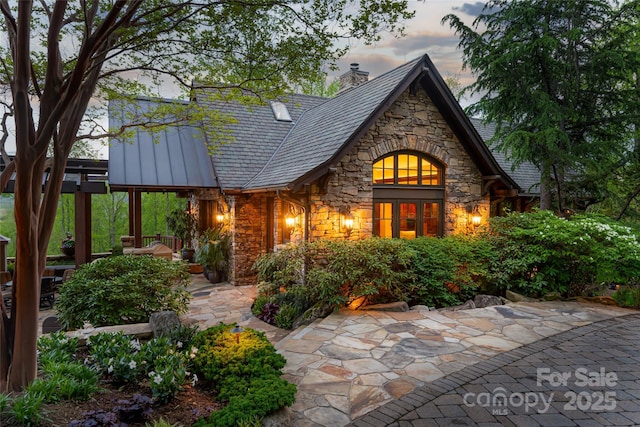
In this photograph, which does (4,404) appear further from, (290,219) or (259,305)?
(290,219)

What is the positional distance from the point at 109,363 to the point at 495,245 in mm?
7706

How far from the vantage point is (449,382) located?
3.97 metres

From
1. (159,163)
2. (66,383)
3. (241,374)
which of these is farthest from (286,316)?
(159,163)

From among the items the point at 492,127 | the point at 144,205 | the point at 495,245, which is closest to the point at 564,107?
the point at 495,245

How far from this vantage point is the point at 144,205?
25.6 meters

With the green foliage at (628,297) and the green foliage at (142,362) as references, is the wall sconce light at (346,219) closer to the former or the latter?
the green foliage at (142,362)

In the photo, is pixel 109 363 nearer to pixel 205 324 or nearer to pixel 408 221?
pixel 205 324

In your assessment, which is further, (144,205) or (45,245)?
(144,205)

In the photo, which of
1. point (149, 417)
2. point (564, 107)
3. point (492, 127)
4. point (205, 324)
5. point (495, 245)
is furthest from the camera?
point (492, 127)

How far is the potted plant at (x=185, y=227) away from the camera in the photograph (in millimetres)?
13297

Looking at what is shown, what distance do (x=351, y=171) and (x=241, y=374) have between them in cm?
592

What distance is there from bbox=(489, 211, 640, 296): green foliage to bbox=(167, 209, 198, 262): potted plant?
963 cm

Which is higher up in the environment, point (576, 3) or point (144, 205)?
point (576, 3)

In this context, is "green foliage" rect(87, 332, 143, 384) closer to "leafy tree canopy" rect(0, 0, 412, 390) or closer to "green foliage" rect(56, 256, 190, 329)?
"leafy tree canopy" rect(0, 0, 412, 390)
